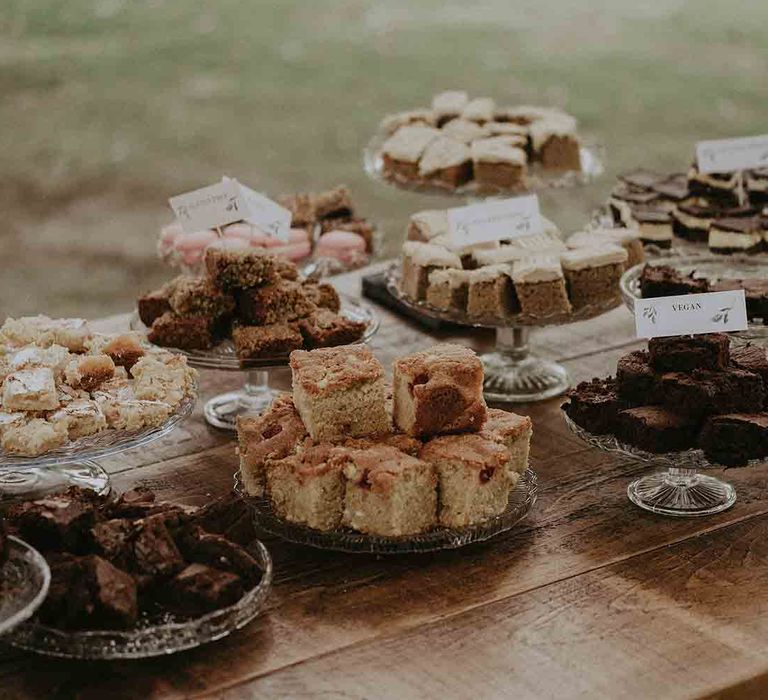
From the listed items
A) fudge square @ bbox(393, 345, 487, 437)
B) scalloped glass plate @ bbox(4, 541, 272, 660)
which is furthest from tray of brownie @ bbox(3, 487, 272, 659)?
fudge square @ bbox(393, 345, 487, 437)

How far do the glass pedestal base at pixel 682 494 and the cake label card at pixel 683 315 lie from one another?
0.26 metres

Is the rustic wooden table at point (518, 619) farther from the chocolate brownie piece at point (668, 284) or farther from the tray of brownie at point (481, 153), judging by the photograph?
the tray of brownie at point (481, 153)

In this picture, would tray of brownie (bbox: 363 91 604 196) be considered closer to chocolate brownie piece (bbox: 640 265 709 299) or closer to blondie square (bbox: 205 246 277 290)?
chocolate brownie piece (bbox: 640 265 709 299)

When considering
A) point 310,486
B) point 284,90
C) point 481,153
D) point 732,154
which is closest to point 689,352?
point 310,486

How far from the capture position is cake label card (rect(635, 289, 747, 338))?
212 centimetres

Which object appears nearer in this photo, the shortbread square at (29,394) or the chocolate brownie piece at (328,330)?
the shortbread square at (29,394)

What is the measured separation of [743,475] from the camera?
230 cm

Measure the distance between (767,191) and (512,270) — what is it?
1.05 meters

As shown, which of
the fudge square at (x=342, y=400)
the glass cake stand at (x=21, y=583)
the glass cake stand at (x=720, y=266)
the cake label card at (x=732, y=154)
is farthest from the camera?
the cake label card at (x=732, y=154)

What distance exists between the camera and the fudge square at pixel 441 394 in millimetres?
2010

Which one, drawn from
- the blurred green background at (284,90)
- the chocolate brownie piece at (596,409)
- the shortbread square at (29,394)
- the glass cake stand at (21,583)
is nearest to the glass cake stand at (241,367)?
the shortbread square at (29,394)

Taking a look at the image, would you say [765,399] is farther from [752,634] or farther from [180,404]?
[180,404]

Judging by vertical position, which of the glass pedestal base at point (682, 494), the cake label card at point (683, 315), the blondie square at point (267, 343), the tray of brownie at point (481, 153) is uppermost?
the tray of brownie at point (481, 153)

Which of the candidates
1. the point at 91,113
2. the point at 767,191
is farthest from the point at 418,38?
the point at 767,191
